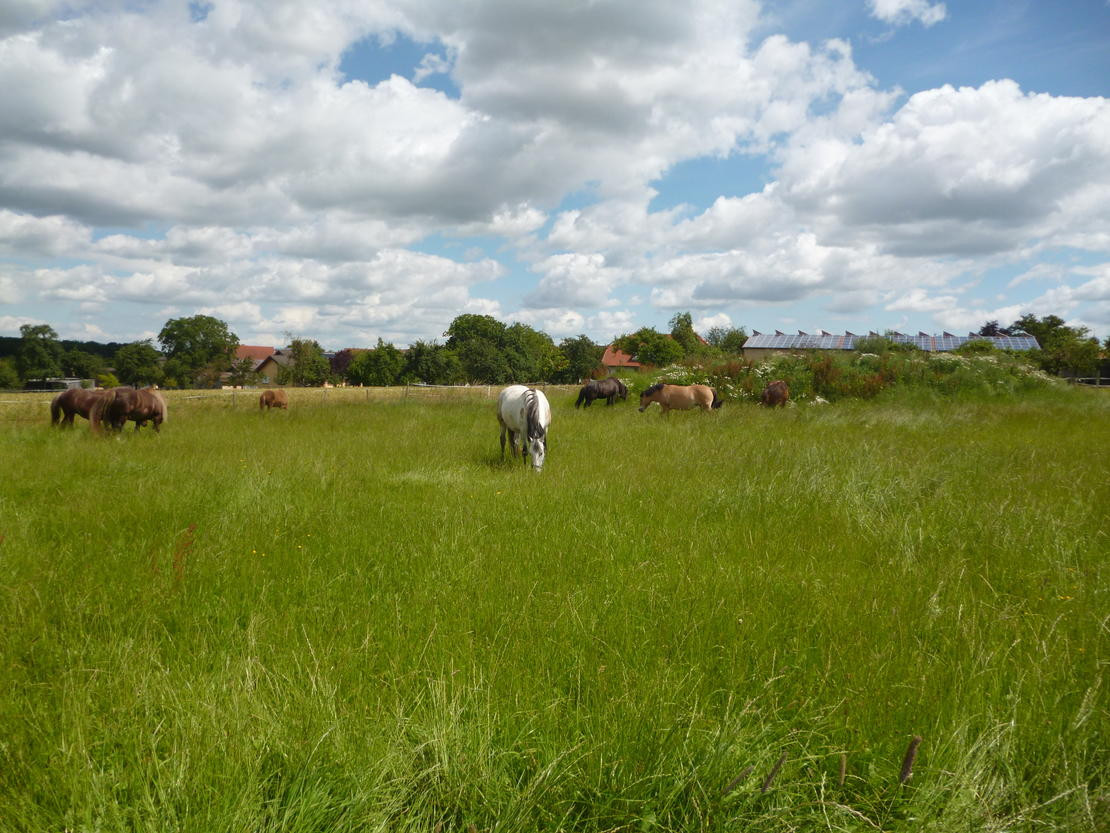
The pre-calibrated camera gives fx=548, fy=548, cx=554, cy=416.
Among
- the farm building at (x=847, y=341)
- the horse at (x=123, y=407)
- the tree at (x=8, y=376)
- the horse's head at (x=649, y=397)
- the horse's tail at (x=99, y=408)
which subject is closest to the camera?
the horse's tail at (x=99, y=408)

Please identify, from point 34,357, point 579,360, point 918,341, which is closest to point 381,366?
point 579,360

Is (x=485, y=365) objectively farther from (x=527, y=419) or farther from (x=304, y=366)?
(x=527, y=419)

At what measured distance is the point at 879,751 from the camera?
218 centimetres

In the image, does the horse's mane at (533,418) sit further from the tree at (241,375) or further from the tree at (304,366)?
the tree at (241,375)

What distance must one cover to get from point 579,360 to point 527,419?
85709 mm

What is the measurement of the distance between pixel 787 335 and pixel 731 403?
244 ft

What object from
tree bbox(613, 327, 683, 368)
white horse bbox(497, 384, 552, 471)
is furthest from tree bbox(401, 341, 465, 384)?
white horse bbox(497, 384, 552, 471)

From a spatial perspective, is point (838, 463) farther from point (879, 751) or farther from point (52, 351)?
point (52, 351)

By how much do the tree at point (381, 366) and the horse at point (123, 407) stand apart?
62604mm

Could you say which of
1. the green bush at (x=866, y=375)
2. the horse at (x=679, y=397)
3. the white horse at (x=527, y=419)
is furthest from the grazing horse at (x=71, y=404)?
the green bush at (x=866, y=375)

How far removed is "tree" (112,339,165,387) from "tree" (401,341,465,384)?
1370 inches

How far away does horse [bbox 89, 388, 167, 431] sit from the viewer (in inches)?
520

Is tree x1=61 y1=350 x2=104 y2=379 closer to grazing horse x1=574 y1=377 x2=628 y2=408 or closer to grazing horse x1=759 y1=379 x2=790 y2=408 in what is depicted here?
grazing horse x1=574 y1=377 x2=628 y2=408

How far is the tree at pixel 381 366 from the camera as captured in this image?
7550 cm
